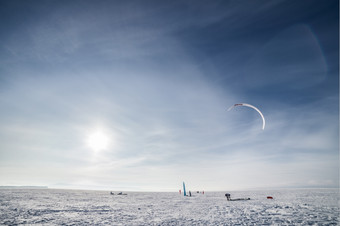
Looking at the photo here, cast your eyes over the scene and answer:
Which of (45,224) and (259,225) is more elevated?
(45,224)

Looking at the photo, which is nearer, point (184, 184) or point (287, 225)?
point (287, 225)

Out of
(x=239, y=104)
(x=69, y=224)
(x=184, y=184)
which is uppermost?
(x=239, y=104)

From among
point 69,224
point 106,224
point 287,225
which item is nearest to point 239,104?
point 287,225

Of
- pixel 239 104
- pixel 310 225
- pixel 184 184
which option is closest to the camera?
pixel 310 225

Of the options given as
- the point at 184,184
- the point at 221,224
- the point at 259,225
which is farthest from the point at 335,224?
the point at 184,184

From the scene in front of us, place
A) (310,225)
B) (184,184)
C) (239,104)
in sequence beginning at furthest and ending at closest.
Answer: (184,184), (239,104), (310,225)

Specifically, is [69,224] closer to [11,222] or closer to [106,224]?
[106,224]

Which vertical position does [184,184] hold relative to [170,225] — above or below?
below

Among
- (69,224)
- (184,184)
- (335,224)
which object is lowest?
(184,184)

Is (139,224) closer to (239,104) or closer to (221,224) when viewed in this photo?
(221,224)
